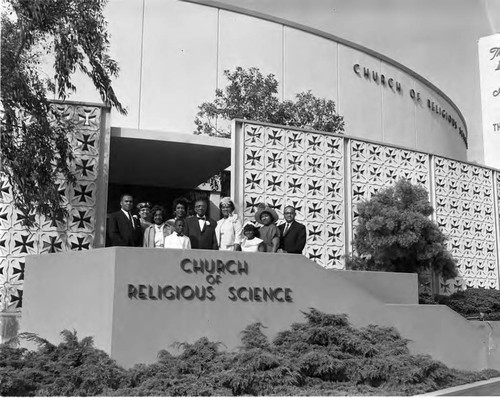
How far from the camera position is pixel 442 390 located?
8.57 metres

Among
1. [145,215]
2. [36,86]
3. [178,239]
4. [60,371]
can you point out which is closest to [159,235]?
[178,239]

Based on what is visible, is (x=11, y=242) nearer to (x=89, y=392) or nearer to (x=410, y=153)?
(x=89, y=392)

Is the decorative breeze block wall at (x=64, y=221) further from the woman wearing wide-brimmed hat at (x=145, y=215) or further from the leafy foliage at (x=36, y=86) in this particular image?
the woman wearing wide-brimmed hat at (x=145, y=215)

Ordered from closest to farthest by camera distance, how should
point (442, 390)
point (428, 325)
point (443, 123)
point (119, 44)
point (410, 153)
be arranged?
point (442, 390) → point (428, 325) → point (410, 153) → point (119, 44) → point (443, 123)

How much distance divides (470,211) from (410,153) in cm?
277

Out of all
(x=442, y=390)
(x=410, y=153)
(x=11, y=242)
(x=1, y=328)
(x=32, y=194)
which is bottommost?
(x=442, y=390)

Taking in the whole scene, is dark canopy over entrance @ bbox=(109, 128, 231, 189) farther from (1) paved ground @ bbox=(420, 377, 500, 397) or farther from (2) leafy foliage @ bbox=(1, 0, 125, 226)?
(1) paved ground @ bbox=(420, 377, 500, 397)

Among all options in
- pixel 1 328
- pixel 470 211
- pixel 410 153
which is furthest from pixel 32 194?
pixel 470 211

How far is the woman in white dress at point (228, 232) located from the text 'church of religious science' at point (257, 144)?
135 inches

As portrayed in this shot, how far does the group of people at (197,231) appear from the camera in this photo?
9.66 meters

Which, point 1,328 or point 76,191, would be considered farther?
point 76,191

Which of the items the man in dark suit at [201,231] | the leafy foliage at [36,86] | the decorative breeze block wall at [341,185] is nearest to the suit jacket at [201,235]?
the man in dark suit at [201,231]

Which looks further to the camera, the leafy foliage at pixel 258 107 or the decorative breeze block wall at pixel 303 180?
the leafy foliage at pixel 258 107

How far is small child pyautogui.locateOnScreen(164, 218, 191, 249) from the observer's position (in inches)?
370
